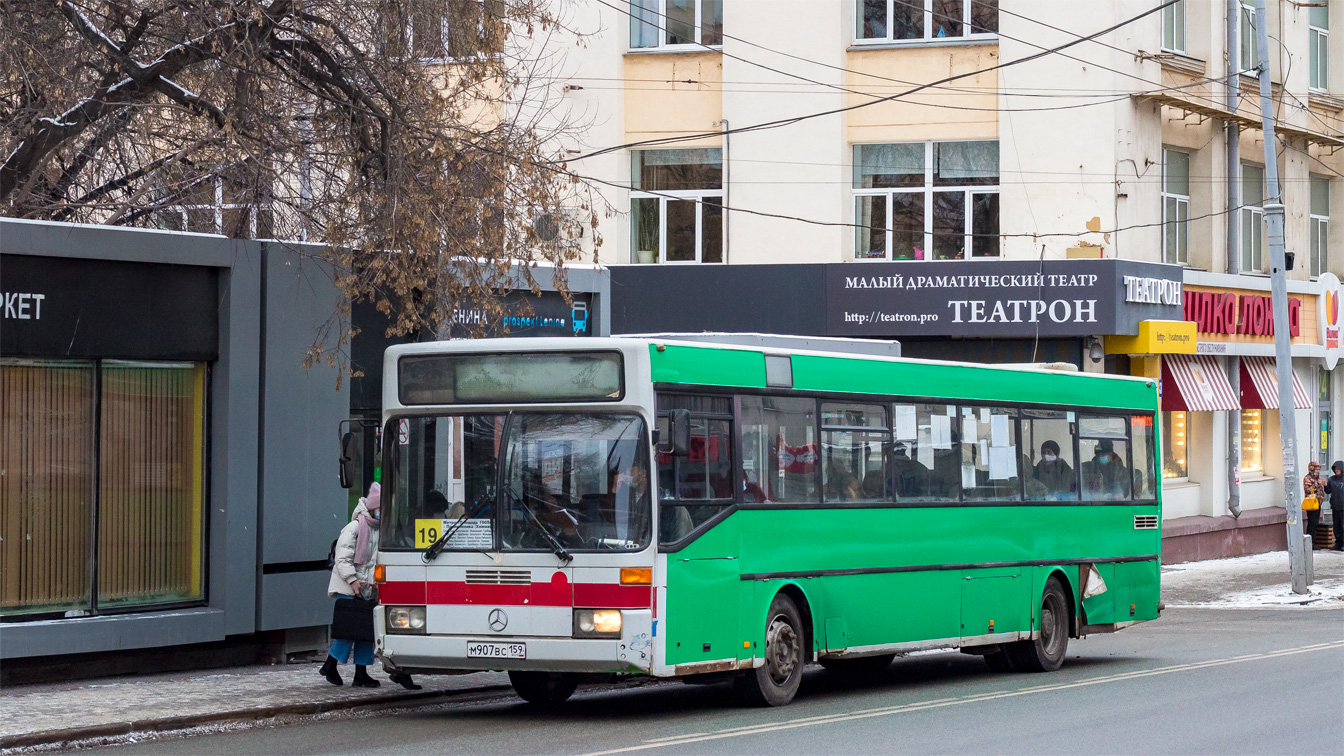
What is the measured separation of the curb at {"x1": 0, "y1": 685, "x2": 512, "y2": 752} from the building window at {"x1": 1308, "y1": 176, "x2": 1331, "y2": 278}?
84.3ft

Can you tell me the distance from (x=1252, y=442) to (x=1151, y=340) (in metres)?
7.28

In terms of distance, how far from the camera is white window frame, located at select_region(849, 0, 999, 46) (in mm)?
26953

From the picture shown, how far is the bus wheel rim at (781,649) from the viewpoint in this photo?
1273cm

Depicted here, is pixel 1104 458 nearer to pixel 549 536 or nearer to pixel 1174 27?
pixel 549 536

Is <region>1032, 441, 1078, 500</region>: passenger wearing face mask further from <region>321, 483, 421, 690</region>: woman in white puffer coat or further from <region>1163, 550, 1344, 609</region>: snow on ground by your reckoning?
Answer: <region>1163, 550, 1344, 609</region>: snow on ground

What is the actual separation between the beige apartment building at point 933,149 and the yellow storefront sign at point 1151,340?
0.14 ft

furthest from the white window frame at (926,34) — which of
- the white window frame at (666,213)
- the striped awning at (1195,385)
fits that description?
the striped awning at (1195,385)

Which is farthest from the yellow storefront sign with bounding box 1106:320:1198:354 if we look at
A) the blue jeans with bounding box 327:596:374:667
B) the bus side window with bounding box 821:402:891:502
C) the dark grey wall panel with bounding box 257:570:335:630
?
the blue jeans with bounding box 327:596:374:667

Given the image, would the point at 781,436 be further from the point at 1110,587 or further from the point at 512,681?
the point at 1110,587

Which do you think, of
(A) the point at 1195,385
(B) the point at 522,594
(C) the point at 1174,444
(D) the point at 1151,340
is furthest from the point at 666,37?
(B) the point at 522,594

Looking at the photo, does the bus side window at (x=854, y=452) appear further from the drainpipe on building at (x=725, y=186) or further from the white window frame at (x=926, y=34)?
the white window frame at (x=926, y=34)

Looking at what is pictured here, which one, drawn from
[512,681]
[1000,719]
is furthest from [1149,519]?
[512,681]

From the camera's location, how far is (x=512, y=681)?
43.5 feet

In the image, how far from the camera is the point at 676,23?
28.0 meters
